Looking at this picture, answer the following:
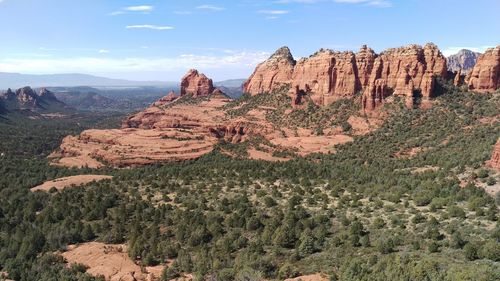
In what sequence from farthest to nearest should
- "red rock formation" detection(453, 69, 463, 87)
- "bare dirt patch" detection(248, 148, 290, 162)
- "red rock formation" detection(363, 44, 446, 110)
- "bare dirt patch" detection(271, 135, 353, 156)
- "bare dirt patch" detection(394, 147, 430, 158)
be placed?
"red rock formation" detection(453, 69, 463, 87) < "red rock formation" detection(363, 44, 446, 110) < "bare dirt patch" detection(248, 148, 290, 162) < "bare dirt patch" detection(271, 135, 353, 156) < "bare dirt patch" detection(394, 147, 430, 158)

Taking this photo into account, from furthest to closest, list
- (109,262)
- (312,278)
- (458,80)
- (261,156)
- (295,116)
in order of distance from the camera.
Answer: (295,116), (458,80), (261,156), (109,262), (312,278)

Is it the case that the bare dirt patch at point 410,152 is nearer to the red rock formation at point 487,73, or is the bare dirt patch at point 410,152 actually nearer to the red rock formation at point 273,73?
the red rock formation at point 487,73

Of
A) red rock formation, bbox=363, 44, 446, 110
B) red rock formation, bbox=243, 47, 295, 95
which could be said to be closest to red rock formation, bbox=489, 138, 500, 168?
red rock formation, bbox=363, 44, 446, 110

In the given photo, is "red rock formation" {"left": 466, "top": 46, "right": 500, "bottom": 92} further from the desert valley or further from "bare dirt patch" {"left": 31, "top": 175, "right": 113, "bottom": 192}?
"bare dirt patch" {"left": 31, "top": 175, "right": 113, "bottom": 192}

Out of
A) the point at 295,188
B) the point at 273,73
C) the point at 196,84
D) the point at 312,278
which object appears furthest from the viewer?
the point at 196,84

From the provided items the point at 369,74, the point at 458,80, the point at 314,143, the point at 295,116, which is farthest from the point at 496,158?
the point at 295,116

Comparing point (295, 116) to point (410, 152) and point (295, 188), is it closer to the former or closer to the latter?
point (410, 152)

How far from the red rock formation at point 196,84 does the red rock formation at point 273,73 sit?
17.8 m

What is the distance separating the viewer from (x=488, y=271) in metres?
30.7

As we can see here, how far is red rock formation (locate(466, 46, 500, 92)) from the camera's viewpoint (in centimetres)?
9369

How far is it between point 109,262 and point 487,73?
83.0 metres

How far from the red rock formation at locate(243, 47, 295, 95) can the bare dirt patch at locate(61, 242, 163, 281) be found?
90897 millimetres

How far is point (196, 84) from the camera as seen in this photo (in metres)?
168

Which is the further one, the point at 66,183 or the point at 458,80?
the point at 458,80
